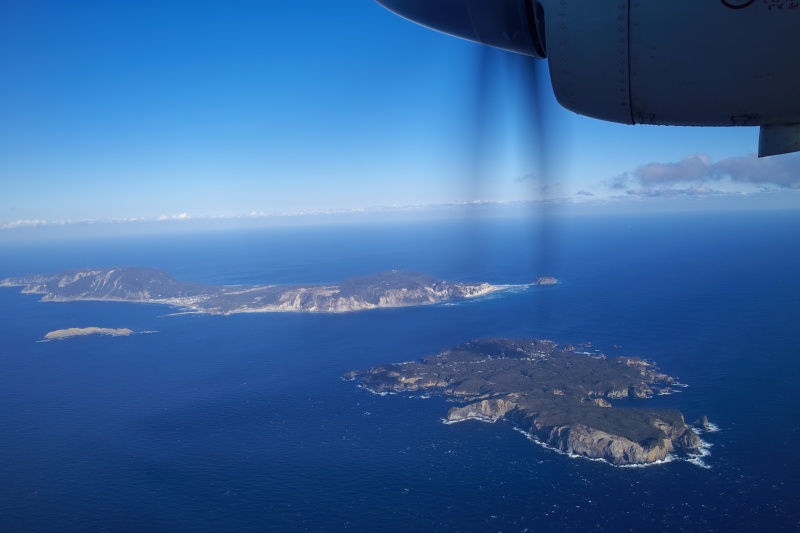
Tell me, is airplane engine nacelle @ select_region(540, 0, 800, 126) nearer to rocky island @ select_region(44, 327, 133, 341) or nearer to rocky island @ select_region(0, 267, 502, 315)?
rocky island @ select_region(44, 327, 133, 341)

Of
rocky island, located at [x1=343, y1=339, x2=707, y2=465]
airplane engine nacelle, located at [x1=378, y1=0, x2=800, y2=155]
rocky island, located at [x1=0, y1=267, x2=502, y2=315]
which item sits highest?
airplane engine nacelle, located at [x1=378, y1=0, x2=800, y2=155]

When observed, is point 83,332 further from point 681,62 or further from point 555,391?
point 681,62

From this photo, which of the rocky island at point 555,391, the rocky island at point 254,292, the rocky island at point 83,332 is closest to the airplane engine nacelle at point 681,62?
the rocky island at point 555,391

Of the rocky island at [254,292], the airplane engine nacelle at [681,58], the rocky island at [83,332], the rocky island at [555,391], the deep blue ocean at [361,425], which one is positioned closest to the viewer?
the airplane engine nacelle at [681,58]

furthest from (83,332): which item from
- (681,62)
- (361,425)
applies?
(681,62)

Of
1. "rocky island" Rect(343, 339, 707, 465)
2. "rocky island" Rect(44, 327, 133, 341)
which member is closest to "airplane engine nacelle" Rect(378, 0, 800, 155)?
"rocky island" Rect(343, 339, 707, 465)

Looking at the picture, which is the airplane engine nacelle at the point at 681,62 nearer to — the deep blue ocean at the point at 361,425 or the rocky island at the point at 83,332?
the deep blue ocean at the point at 361,425
